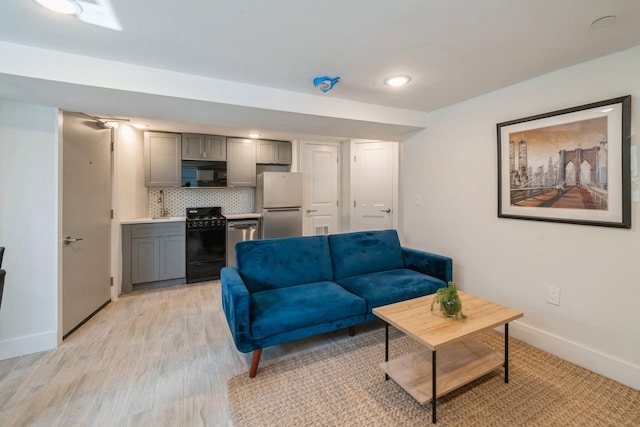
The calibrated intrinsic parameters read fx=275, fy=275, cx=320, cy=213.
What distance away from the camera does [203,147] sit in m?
4.29

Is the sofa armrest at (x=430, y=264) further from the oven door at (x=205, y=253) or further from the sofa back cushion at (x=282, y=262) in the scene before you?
the oven door at (x=205, y=253)

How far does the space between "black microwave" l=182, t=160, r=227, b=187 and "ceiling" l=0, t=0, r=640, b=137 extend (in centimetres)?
196

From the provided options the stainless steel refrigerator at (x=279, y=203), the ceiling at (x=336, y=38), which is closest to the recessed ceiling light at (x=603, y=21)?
the ceiling at (x=336, y=38)

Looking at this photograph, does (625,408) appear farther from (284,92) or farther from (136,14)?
(136,14)

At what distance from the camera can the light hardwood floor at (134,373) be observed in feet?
5.22

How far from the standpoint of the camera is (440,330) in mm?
1581

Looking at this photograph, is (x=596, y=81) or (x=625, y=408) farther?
(x=596, y=81)

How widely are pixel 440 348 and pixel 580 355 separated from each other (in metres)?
1.15

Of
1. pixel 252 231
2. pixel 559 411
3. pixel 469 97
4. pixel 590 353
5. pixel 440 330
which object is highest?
pixel 469 97

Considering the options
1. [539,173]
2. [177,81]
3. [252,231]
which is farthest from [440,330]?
[252,231]

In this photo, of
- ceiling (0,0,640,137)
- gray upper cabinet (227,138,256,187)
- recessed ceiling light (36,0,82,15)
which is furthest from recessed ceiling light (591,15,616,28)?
gray upper cabinet (227,138,256,187)

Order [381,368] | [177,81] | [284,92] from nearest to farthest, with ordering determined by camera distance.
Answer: [381,368] < [177,81] < [284,92]

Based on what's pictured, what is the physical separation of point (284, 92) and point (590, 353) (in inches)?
121

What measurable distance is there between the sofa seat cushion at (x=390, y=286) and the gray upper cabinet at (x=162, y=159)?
307 cm
